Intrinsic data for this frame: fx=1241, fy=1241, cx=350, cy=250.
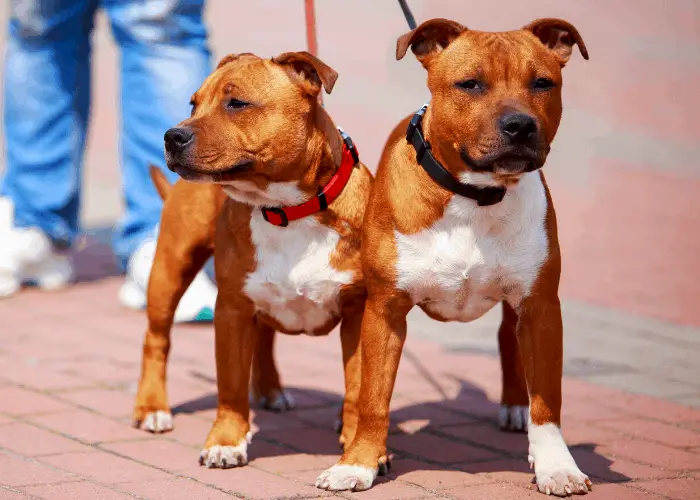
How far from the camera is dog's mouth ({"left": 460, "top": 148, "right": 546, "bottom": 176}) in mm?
3916

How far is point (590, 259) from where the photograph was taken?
7.87 m

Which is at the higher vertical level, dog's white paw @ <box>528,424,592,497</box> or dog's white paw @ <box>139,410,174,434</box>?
dog's white paw @ <box>528,424,592,497</box>

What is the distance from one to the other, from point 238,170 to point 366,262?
1.81 feet

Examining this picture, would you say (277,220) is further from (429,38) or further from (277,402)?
(277,402)

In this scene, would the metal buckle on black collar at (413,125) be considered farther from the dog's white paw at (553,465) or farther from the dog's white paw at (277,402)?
the dog's white paw at (277,402)

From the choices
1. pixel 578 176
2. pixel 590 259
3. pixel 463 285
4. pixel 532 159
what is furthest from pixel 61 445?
pixel 578 176

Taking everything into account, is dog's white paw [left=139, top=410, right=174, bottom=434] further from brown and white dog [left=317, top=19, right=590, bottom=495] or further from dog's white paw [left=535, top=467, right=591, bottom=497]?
dog's white paw [left=535, top=467, right=591, bottom=497]

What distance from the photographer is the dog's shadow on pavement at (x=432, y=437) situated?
177 inches

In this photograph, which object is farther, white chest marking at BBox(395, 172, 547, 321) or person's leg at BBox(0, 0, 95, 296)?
person's leg at BBox(0, 0, 95, 296)

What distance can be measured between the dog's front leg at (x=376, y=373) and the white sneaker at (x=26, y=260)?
12.2ft

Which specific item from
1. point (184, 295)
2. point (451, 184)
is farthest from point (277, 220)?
point (184, 295)

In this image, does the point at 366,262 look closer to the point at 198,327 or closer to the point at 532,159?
the point at 532,159

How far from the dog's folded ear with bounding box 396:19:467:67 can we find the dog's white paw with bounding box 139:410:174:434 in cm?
180

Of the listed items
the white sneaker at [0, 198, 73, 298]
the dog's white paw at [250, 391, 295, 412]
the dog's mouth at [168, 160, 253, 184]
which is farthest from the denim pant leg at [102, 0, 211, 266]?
the dog's mouth at [168, 160, 253, 184]
